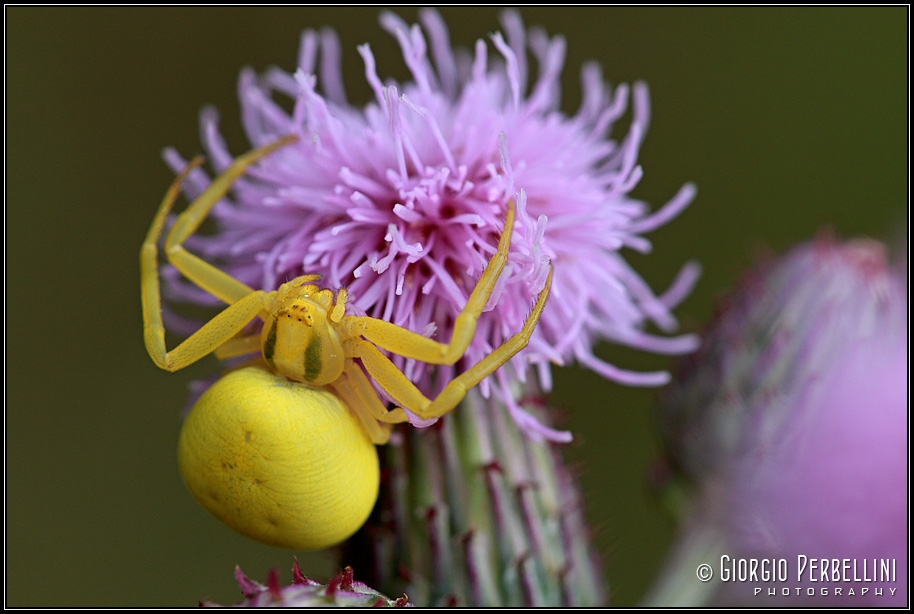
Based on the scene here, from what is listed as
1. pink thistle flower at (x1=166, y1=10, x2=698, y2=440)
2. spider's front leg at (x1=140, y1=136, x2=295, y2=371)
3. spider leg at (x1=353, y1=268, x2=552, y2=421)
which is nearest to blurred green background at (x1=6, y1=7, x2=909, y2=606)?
pink thistle flower at (x1=166, y1=10, x2=698, y2=440)

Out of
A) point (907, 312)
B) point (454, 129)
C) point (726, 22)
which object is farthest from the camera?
point (726, 22)

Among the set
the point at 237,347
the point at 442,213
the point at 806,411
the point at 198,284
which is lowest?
the point at 806,411

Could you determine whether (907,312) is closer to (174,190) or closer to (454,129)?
(454,129)

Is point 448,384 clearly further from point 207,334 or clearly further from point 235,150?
point 235,150

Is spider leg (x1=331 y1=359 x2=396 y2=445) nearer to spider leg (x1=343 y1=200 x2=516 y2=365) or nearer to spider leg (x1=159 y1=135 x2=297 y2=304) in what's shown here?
spider leg (x1=343 y1=200 x2=516 y2=365)

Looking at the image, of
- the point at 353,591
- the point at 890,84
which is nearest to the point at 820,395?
the point at 353,591

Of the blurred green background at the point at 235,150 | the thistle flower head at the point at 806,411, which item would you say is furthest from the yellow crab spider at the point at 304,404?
the blurred green background at the point at 235,150

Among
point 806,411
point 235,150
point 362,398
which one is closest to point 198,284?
point 362,398
